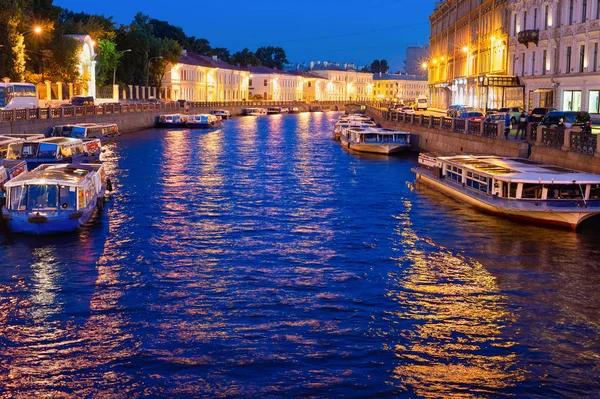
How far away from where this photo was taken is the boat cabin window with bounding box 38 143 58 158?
38.2m

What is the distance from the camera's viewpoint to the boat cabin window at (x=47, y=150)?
38.2 meters

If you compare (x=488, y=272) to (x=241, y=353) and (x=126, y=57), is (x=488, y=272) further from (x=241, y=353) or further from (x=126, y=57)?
(x=126, y=57)

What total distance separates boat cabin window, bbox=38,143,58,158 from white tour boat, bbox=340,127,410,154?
2409 centimetres

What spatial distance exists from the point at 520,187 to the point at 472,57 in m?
65.8

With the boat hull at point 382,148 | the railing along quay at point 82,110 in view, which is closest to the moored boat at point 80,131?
the railing along quay at point 82,110

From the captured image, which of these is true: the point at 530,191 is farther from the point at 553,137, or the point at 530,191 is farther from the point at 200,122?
the point at 200,122

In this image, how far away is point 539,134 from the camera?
3522 centimetres

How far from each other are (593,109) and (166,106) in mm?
61341

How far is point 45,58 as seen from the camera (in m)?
83.3

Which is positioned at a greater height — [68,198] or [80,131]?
[80,131]

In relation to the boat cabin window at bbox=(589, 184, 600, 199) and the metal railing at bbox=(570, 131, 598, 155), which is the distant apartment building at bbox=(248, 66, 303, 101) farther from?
the boat cabin window at bbox=(589, 184, 600, 199)

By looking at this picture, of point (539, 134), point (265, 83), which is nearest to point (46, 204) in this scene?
point (539, 134)

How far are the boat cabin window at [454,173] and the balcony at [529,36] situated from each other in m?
32.3

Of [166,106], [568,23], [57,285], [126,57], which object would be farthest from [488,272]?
[126,57]
